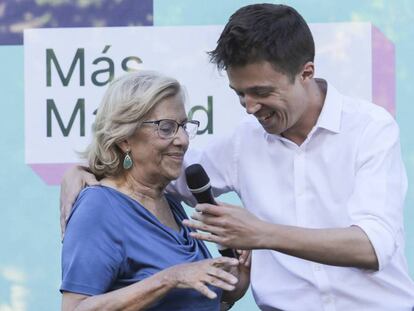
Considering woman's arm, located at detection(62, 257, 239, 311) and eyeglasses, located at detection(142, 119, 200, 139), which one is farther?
eyeglasses, located at detection(142, 119, 200, 139)

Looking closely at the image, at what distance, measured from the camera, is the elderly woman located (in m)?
2.84

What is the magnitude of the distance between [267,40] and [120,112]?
1.63ft

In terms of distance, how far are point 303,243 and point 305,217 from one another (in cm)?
33

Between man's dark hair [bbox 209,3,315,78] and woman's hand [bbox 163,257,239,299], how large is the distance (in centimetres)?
57

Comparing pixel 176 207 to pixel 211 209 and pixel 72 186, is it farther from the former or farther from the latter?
pixel 211 209

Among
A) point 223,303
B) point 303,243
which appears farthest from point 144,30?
point 303,243

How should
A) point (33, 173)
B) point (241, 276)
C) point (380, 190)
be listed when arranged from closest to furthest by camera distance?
1. point (380, 190)
2. point (241, 276)
3. point (33, 173)

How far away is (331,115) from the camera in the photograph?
9.91 ft

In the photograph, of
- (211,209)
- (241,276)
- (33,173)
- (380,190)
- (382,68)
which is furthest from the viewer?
(33,173)

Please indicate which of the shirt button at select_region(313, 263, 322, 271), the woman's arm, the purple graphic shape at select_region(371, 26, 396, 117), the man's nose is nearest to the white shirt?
the shirt button at select_region(313, 263, 322, 271)

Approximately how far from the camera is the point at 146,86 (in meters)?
3.09

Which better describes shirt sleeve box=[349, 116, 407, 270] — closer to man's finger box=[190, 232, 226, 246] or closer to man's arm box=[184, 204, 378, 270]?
man's arm box=[184, 204, 378, 270]

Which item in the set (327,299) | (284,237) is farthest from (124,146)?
(327,299)

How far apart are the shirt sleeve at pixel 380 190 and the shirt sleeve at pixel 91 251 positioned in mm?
684
